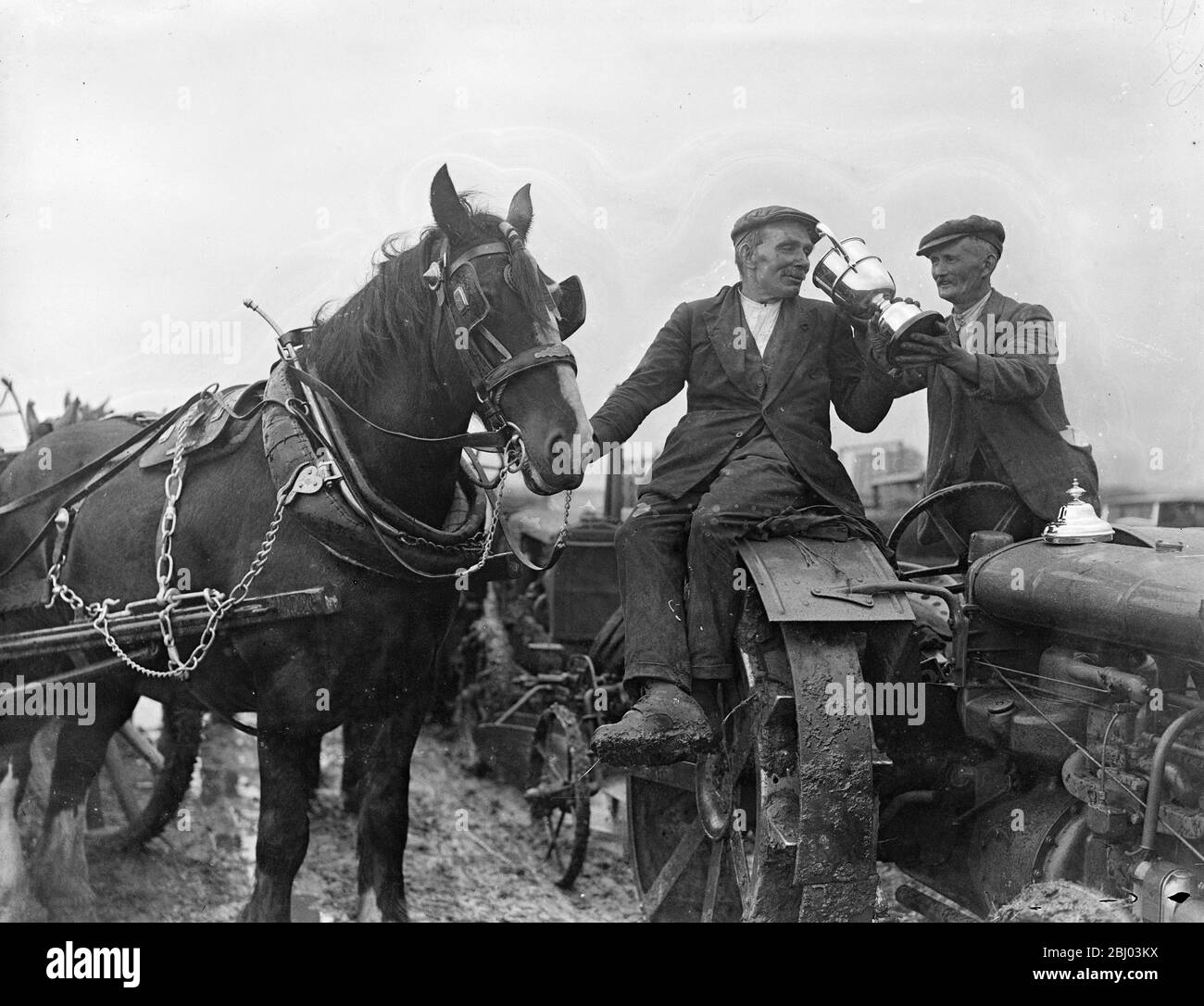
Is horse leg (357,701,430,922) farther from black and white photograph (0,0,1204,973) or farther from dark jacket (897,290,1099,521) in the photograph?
dark jacket (897,290,1099,521)

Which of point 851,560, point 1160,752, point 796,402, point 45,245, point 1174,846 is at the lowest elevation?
point 1174,846

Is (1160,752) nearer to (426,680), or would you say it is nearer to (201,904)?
(426,680)

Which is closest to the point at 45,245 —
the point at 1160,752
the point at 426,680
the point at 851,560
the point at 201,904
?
the point at 426,680

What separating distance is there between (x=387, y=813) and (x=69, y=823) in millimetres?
1872

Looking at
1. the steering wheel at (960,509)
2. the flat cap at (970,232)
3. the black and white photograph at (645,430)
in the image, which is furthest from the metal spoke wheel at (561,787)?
the flat cap at (970,232)

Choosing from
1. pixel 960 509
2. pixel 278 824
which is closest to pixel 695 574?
pixel 960 509

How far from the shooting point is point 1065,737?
3574 mm

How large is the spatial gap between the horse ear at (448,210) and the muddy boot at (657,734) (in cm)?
168

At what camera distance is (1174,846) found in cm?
327

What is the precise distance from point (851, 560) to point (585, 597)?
3.01 meters

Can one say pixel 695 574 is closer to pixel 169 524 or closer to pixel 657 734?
pixel 657 734

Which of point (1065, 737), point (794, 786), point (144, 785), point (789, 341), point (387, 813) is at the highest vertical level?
point (789, 341)

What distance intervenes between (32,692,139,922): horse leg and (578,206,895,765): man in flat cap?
250cm

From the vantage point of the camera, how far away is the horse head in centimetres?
362
